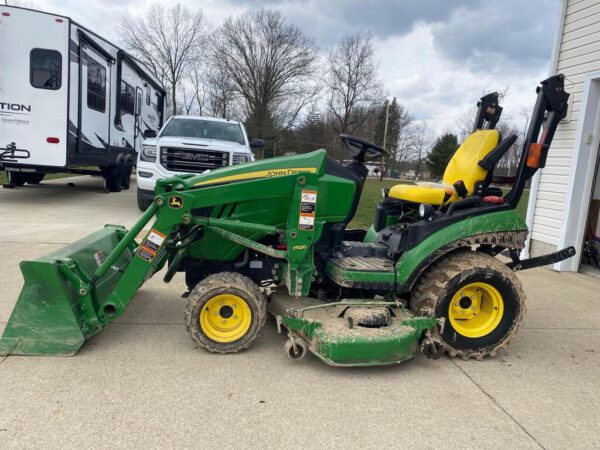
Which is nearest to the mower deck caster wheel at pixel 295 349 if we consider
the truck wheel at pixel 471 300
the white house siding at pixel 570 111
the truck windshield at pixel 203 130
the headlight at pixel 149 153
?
the truck wheel at pixel 471 300

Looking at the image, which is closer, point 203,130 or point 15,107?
point 15,107

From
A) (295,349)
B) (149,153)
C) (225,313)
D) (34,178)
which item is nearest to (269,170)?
(225,313)

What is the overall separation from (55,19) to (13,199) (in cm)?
432

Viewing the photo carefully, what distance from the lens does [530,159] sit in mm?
3654

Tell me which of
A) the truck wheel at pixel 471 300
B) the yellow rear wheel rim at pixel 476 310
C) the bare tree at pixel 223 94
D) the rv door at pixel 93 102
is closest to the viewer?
the truck wheel at pixel 471 300

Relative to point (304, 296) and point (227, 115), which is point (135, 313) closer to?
point (304, 296)

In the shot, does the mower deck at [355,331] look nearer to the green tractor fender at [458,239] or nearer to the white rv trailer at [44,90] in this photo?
the green tractor fender at [458,239]

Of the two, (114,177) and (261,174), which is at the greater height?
(261,174)

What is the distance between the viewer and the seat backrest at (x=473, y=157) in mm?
3850

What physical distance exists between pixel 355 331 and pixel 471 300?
1.12 m

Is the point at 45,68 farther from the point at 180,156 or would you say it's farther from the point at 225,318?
the point at 225,318

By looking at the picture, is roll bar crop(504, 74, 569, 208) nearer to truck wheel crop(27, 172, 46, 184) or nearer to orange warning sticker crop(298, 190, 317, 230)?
orange warning sticker crop(298, 190, 317, 230)

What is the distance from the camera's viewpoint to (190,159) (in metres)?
8.98

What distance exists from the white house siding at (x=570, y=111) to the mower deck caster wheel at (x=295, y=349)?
5611 millimetres
